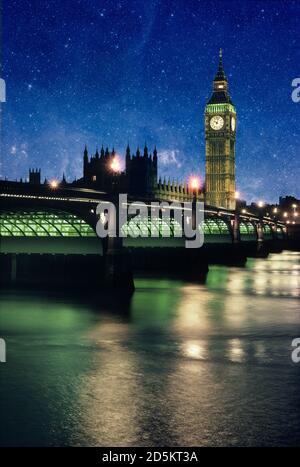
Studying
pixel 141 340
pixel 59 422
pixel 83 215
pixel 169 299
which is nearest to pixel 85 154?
pixel 83 215

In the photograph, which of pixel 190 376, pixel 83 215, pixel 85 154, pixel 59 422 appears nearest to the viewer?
pixel 59 422

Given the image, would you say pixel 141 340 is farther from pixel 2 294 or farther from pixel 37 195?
pixel 37 195

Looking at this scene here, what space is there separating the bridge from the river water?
12.5m

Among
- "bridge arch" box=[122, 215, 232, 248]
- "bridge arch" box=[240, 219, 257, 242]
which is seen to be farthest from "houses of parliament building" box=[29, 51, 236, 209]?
"bridge arch" box=[240, 219, 257, 242]

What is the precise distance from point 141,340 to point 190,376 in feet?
22.0

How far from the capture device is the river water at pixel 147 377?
1187 cm

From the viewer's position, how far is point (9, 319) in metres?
28.5

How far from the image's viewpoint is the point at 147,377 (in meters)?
16.6
